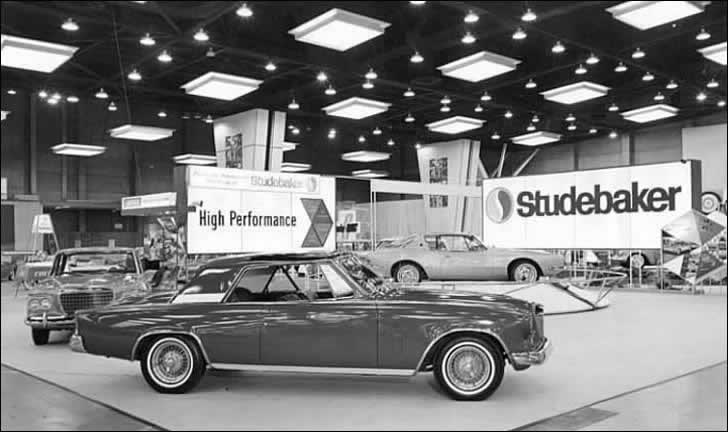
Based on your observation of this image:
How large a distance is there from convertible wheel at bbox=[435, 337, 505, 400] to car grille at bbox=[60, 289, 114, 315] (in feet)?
13.3

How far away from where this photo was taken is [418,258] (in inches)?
464

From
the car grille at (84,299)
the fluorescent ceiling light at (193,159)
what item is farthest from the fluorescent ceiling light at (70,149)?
the fluorescent ceiling light at (193,159)

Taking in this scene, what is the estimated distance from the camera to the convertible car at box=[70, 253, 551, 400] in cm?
450

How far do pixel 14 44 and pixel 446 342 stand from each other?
24.1 ft

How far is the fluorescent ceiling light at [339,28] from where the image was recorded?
29.3ft

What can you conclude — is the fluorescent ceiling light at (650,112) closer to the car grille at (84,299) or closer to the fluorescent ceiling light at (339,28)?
the fluorescent ceiling light at (339,28)

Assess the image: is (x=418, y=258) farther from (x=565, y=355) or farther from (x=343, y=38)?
(x=565, y=355)

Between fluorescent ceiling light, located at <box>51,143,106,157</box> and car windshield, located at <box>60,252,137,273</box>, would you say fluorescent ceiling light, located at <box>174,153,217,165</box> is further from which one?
car windshield, located at <box>60,252,137,273</box>

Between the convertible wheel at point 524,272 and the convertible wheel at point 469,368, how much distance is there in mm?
7133

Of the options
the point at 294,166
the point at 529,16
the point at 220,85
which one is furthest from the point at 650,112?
the point at 294,166

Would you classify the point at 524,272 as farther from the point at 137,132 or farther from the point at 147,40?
the point at 137,132

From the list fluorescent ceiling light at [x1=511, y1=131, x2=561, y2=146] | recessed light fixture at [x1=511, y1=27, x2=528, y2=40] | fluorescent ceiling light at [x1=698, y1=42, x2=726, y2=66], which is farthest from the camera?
fluorescent ceiling light at [x1=511, y1=131, x2=561, y2=146]

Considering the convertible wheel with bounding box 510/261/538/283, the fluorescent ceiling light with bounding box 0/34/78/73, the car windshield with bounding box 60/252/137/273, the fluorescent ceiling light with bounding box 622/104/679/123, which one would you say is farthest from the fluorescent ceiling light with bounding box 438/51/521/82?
the fluorescent ceiling light with bounding box 622/104/679/123

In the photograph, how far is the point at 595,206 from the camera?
1218 cm
